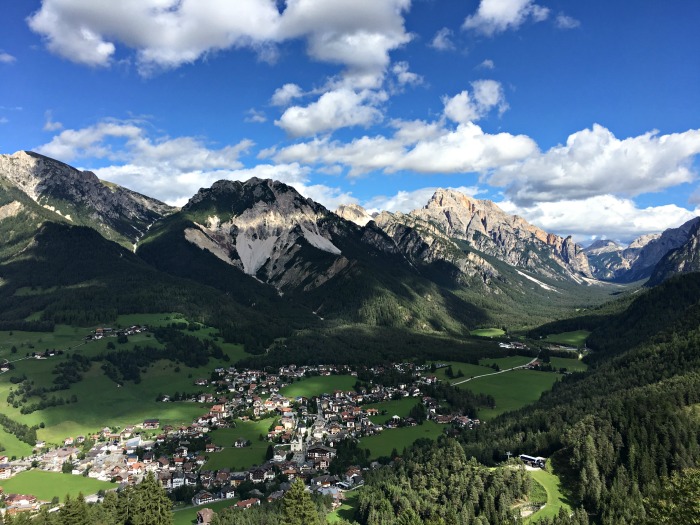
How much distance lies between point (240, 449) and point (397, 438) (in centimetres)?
3918

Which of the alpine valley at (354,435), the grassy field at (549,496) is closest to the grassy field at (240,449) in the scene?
the alpine valley at (354,435)

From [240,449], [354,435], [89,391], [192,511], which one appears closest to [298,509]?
[192,511]

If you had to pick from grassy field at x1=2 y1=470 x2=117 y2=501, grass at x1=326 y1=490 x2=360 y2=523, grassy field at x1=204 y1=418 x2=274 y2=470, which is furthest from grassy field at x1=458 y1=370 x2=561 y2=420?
grassy field at x1=2 y1=470 x2=117 y2=501

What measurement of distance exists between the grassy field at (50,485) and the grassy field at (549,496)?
8072cm

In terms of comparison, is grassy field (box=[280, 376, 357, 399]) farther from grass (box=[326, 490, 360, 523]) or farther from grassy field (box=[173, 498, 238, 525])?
grass (box=[326, 490, 360, 523])

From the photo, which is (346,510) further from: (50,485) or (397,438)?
(50,485)

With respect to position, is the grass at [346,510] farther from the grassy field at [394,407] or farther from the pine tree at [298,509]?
the grassy field at [394,407]

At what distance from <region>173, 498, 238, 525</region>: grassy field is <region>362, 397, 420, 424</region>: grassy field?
A: 185ft

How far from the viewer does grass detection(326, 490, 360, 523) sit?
84.5 metres

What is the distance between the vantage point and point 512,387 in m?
173

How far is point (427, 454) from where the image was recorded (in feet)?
339

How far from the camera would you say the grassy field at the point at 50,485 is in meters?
97.9

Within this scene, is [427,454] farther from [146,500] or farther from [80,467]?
[80,467]

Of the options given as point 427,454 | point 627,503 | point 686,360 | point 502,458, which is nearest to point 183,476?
point 427,454
